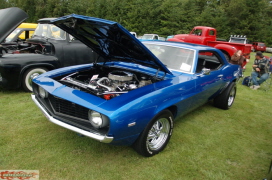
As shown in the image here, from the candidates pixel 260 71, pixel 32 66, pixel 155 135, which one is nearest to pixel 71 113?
pixel 155 135

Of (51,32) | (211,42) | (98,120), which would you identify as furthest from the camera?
(211,42)

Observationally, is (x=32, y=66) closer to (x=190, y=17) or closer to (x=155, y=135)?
(x=155, y=135)

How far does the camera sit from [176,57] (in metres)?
3.34

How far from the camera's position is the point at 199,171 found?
2385 millimetres

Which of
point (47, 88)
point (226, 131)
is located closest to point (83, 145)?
point (47, 88)

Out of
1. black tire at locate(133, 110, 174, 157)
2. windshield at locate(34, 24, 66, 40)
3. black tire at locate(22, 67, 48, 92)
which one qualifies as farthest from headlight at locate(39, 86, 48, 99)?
windshield at locate(34, 24, 66, 40)

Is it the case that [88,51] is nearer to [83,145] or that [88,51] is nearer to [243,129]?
[83,145]

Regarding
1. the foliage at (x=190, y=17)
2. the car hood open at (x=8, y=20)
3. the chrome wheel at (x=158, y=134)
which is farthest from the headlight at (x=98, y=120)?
the foliage at (x=190, y=17)

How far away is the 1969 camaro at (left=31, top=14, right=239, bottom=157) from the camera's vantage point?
6.77 feet

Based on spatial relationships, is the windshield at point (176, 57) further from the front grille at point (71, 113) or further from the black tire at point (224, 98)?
the front grille at point (71, 113)

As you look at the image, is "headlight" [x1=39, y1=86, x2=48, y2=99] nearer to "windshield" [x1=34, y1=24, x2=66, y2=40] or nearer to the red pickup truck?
"windshield" [x1=34, y1=24, x2=66, y2=40]

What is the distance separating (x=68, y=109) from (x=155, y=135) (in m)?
1.15

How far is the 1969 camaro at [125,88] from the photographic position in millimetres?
2062

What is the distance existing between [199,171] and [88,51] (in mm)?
4393
